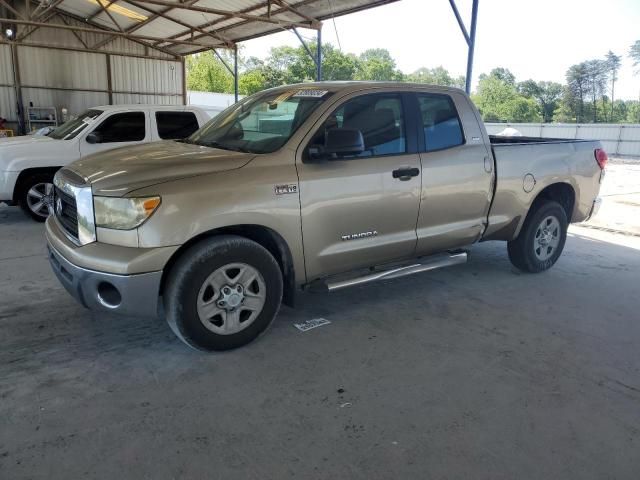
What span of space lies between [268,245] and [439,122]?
1.90 meters

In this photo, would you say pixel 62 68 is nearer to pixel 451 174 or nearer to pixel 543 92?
pixel 451 174

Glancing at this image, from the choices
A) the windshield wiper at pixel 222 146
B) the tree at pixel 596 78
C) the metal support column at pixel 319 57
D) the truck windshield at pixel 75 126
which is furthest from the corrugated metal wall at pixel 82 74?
the tree at pixel 596 78

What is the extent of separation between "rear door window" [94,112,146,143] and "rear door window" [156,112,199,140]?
0.27 meters

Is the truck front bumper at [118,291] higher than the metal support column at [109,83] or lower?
lower

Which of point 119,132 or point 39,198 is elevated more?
point 119,132

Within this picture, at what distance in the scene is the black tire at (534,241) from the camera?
201 inches

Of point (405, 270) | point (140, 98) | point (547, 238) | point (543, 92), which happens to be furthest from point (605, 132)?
point (543, 92)

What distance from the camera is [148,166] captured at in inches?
127

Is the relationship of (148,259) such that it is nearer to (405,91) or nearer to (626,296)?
(405,91)

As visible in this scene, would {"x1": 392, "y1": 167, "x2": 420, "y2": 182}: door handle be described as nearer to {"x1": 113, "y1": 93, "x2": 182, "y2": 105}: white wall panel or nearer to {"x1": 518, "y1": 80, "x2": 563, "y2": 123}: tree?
{"x1": 113, "y1": 93, "x2": 182, "y2": 105}: white wall panel

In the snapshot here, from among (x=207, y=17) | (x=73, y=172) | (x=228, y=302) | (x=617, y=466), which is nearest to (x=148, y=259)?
(x=228, y=302)

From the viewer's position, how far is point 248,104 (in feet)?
14.5

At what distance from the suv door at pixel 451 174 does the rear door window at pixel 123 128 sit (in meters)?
5.10

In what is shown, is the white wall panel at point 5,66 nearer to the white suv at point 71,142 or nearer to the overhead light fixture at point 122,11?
the overhead light fixture at point 122,11
